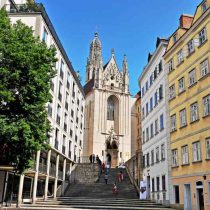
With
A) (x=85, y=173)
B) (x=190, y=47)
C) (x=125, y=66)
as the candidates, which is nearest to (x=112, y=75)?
(x=125, y=66)

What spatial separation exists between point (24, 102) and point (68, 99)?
25481mm

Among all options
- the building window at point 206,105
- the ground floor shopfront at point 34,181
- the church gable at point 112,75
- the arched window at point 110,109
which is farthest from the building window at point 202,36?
the church gable at point 112,75

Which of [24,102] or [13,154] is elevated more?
[24,102]

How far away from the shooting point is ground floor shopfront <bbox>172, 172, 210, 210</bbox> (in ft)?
73.3

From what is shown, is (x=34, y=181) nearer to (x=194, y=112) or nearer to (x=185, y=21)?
(x=194, y=112)

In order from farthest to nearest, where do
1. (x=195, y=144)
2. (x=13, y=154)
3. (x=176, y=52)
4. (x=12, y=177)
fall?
(x=176, y=52) → (x=12, y=177) → (x=195, y=144) → (x=13, y=154)

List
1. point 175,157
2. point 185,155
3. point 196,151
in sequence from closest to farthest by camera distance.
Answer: point 196,151 < point 185,155 < point 175,157

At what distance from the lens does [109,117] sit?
69875 mm

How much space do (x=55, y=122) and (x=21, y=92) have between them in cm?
1884

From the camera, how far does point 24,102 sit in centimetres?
1741

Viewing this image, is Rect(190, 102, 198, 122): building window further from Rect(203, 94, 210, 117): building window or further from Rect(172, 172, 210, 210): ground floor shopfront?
Rect(172, 172, 210, 210): ground floor shopfront

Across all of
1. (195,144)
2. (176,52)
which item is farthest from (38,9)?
(195,144)

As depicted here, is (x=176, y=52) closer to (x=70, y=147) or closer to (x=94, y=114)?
(x=70, y=147)

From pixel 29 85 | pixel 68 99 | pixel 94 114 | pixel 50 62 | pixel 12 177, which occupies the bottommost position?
pixel 12 177
